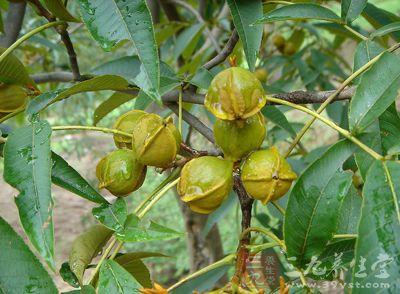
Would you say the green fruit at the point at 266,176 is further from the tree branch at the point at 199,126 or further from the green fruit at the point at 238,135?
the tree branch at the point at 199,126

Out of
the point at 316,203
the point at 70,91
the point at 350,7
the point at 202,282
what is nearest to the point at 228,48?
the point at 350,7

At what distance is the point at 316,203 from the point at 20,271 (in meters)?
0.42

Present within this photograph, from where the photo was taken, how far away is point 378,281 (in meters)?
0.63

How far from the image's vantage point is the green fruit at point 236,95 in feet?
2.74

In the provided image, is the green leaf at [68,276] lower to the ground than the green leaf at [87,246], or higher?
lower

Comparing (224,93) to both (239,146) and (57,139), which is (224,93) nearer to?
(239,146)

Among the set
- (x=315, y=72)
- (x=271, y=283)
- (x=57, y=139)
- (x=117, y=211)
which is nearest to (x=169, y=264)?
(x=57, y=139)

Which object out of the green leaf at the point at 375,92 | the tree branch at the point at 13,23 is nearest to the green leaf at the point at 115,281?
the green leaf at the point at 375,92

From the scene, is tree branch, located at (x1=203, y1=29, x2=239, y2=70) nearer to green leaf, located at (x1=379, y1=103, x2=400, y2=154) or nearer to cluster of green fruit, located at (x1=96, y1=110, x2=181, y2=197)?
cluster of green fruit, located at (x1=96, y1=110, x2=181, y2=197)

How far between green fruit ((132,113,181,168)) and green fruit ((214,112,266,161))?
3.0 inches

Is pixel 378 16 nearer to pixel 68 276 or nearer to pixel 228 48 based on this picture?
pixel 228 48

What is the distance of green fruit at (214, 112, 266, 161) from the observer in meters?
0.87

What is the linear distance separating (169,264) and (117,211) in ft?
12.7

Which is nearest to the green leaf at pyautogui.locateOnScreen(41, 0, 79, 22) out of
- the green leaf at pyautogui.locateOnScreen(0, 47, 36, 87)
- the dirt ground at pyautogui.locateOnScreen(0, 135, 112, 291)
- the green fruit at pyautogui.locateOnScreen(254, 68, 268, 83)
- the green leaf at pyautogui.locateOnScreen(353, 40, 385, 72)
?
the green leaf at pyautogui.locateOnScreen(0, 47, 36, 87)
